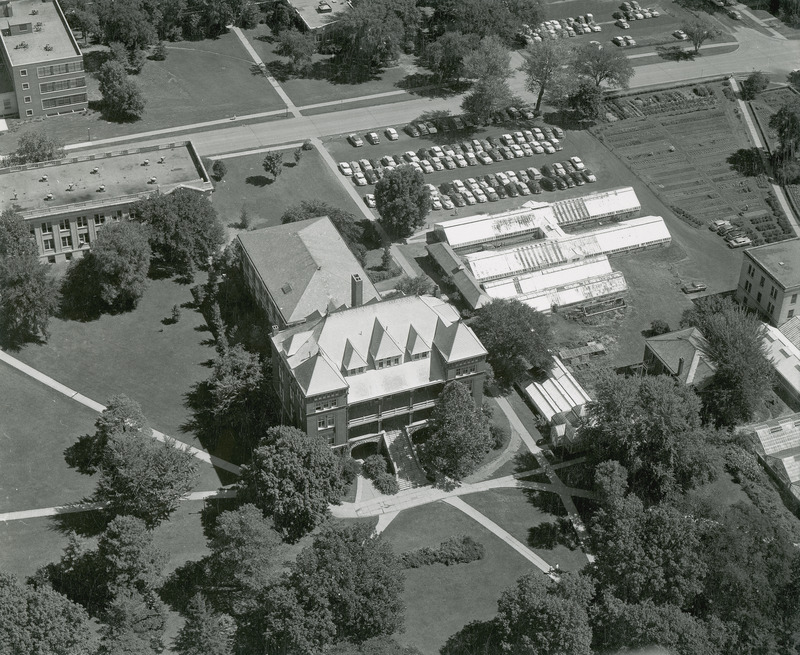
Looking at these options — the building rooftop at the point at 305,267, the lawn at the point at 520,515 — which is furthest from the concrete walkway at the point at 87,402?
the lawn at the point at 520,515

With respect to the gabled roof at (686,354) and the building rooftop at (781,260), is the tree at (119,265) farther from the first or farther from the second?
the building rooftop at (781,260)

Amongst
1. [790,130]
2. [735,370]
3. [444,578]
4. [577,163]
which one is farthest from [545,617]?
[790,130]

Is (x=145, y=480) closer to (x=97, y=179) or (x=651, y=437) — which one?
(x=651, y=437)

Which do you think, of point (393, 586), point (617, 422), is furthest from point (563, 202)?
point (393, 586)

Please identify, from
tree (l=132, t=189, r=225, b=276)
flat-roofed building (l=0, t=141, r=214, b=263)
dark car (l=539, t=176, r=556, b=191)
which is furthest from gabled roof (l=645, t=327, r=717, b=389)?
flat-roofed building (l=0, t=141, r=214, b=263)

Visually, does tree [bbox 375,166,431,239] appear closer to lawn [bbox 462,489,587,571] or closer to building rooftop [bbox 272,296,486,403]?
building rooftop [bbox 272,296,486,403]

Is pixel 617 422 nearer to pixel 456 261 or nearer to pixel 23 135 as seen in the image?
pixel 456 261
